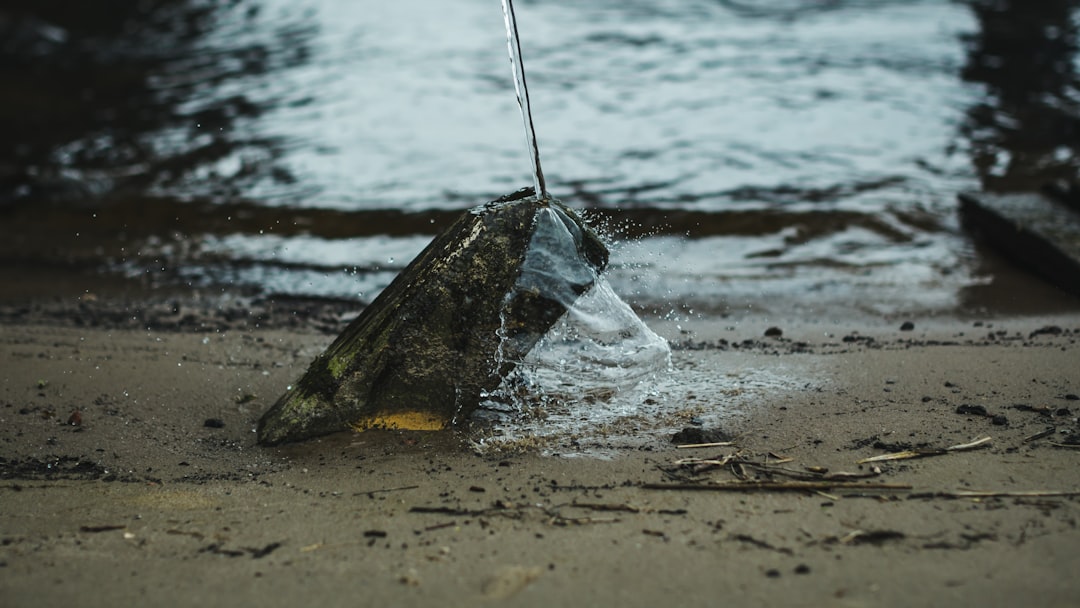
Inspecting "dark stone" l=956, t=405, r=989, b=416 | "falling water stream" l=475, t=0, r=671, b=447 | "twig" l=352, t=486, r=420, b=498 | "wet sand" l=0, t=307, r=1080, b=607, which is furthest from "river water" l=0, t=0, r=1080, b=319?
"twig" l=352, t=486, r=420, b=498

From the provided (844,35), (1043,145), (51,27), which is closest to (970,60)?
(844,35)

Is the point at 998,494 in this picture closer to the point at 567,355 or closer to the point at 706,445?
the point at 706,445

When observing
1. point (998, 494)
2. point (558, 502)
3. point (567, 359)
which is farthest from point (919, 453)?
point (567, 359)

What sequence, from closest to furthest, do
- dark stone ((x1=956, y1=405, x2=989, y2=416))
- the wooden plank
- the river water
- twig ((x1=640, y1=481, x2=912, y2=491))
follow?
1. twig ((x1=640, y1=481, x2=912, y2=491))
2. dark stone ((x1=956, y1=405, x2=989, y2=416))
3. the wooden plank
4. the river water

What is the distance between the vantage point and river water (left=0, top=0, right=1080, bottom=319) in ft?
21.0

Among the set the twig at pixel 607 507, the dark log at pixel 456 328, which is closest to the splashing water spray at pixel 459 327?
the dark log at pixel 456 328

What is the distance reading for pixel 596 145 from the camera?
9305 mm

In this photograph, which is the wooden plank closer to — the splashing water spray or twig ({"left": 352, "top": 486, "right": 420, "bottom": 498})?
the splashing water spray

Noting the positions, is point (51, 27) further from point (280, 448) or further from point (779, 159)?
point (280, 448)

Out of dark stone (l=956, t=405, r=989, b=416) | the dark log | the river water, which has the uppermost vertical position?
the dark log

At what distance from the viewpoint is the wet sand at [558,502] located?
2297 millimetres

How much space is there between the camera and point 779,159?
864 centimetres

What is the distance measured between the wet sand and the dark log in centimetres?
12

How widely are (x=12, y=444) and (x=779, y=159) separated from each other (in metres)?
6.90
